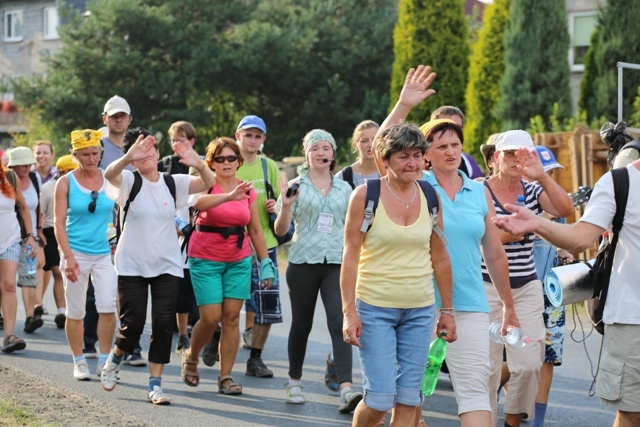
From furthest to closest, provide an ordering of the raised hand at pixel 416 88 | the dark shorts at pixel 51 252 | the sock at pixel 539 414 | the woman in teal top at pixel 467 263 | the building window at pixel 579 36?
1. the building window at pixel 579 36
2. the dark shorts at pixel 51 252
3. the sock at pixel 539 414
4. the raised hand at pixel 416 88
5. the woman in teal top at pixel 467 263

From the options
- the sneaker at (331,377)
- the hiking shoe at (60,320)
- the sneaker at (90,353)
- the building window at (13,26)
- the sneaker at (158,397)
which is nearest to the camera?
the sneaker at (158,397)

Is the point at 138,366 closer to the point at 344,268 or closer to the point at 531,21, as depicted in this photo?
the point at 344,268

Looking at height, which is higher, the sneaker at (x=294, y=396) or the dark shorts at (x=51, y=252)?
the dark shorts at (x=51, y=252)

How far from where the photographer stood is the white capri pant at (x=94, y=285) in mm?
9305

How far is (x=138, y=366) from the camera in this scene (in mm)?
10258

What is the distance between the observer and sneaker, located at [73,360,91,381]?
9.42m

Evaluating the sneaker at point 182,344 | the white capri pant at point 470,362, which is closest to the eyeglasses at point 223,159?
the sneaker at point 182,344

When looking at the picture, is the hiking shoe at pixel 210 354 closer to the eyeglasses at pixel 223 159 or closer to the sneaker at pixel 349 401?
the eyeglasses at pixel 223 159

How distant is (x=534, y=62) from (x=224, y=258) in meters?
17.4

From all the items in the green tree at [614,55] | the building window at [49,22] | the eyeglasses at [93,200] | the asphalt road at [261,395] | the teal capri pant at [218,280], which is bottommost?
the asphalt road at [261,395]

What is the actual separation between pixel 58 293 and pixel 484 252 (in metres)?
7.09

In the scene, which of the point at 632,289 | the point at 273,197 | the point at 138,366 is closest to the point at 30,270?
the point at 138,366

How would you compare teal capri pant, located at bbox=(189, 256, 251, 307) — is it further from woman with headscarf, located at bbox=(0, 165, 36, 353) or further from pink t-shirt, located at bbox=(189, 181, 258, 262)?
woman with headscarf, located at bbox=(0, 165, 36, 353)

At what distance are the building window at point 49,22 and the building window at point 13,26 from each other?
164 cm
